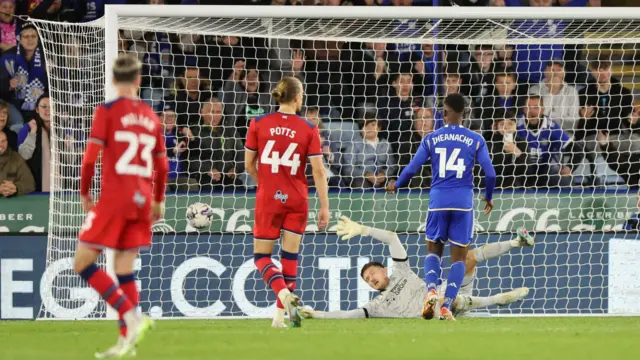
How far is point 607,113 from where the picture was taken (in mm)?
12828

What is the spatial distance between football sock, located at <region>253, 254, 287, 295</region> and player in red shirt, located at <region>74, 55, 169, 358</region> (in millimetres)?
2167

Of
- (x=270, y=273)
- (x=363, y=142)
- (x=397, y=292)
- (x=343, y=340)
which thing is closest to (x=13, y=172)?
(x=363, y=142)

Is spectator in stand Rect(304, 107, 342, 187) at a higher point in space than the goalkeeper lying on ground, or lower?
higher

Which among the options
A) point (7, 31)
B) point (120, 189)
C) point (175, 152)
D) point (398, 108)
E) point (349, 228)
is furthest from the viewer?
point (7, 31)

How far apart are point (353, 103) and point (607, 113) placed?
2887mm

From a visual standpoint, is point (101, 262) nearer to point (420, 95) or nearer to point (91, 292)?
point (91, 292)

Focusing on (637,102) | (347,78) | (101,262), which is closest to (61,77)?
(101,262)

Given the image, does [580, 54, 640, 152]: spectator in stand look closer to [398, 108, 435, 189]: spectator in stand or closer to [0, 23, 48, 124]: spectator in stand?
[398, 108, 435, 189]: spectator in stand

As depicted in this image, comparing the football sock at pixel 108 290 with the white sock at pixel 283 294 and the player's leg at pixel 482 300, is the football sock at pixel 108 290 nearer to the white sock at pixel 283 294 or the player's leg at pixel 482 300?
the white sock at pixel 283 294

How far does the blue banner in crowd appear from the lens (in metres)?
11.8

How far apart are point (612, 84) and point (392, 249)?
404 centimetres

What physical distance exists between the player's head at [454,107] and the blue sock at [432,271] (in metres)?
1.15

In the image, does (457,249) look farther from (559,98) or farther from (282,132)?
(559,98)

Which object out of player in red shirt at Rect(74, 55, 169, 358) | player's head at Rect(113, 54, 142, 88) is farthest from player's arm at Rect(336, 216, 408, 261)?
player's head at Rect(113, 54, 142, 88)
